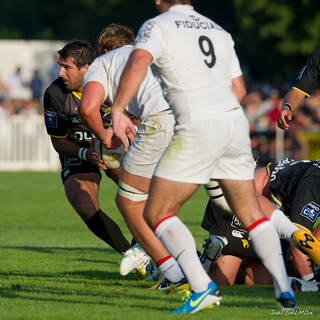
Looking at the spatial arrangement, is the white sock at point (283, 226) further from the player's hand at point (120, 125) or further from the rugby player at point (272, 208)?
the player's hand at point (120, 125)

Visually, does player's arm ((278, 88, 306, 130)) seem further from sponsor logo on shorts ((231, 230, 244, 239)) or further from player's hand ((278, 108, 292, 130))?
sponsor logo on shorts ((231, 230, 244, 239))

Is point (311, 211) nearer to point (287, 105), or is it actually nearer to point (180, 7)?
point (287, 105)

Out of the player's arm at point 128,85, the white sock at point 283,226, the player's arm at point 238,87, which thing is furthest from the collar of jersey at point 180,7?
the white sock at point 283,226

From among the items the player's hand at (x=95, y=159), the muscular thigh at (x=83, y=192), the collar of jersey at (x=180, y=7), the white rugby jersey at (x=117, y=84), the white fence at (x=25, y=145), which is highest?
the collar of jersey at (x=180, y=7)

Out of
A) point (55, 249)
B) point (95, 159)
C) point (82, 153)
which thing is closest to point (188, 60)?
point (95, 159)

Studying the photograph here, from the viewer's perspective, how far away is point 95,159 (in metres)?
8.48

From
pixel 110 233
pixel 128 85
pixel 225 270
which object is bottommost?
pixel 110 233

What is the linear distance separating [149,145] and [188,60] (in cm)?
126

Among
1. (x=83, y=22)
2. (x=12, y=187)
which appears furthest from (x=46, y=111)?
(x=83, y=22)

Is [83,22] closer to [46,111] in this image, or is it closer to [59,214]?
[59,214]

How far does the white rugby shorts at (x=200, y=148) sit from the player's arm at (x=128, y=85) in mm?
342

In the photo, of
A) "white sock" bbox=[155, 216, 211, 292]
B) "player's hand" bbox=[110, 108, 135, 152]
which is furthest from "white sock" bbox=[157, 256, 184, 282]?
"player's hand" bbox=[110, 108, 135, 152]

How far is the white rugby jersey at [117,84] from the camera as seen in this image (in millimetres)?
7305

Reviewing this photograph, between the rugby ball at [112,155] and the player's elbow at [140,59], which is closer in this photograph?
the player's elbow at [140,59]
